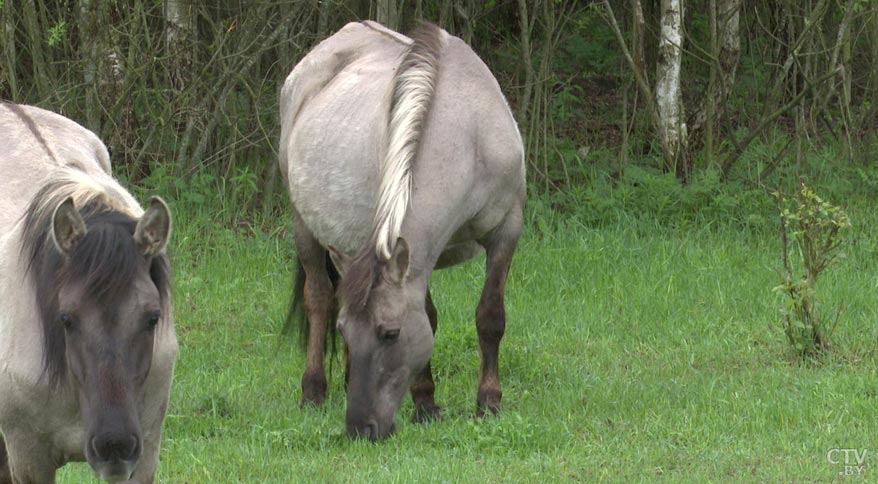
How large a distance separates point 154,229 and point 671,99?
763 cm

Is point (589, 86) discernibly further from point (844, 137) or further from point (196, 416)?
point (196, 416)

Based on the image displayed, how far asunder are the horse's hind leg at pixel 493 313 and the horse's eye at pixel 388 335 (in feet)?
3.02

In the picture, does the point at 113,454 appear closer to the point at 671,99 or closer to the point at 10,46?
the point at 10,46

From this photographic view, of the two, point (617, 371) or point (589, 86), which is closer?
point (617, 371)

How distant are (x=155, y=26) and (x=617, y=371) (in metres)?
6.54

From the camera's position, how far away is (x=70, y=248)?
13.5 ft

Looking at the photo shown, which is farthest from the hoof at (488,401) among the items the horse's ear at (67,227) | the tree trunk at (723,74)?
the tree trunk at (723,74)

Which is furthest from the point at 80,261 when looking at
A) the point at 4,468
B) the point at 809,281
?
the point at 809,281

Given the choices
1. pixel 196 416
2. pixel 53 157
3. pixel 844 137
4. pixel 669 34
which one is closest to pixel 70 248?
pixel 53 157

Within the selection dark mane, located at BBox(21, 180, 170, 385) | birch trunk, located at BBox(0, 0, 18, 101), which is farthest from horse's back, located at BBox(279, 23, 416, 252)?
birch trunk, located at BBox(0, 0, 18, 101)

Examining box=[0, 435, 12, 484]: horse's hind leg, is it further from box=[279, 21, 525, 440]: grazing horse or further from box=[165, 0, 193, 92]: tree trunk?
box=[165, 0, 193, 92]: tree trunk

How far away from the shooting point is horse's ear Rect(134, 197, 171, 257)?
4164 mm

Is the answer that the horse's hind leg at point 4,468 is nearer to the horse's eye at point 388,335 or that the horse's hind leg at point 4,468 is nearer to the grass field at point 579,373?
the grass field at point 579,373

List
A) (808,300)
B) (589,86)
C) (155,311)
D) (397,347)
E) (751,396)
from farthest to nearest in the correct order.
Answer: (589,86), (808,300), (751,396), (397,347), (155,311)
